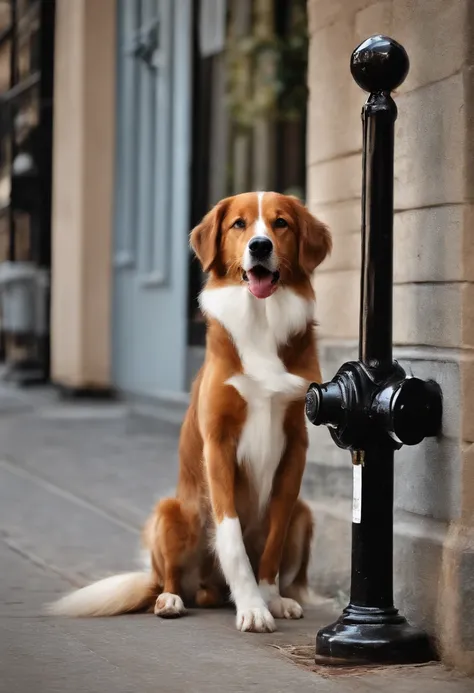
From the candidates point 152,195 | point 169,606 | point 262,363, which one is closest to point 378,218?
point 262,363

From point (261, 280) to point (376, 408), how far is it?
0.63 m

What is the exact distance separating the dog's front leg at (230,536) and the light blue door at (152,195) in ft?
20.1

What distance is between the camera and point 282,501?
4.23 metres

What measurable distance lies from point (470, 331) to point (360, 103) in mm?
1156

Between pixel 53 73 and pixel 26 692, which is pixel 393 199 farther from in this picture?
pixel 53 73

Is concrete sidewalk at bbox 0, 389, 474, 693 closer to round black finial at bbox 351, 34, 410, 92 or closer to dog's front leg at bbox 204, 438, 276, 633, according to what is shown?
dog's front leg at bbox 204, 438, 276, 633

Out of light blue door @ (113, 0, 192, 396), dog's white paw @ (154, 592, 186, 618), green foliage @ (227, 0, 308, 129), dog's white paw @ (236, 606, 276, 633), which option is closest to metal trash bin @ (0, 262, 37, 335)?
light blue door @ (113, 0, 192, 396)

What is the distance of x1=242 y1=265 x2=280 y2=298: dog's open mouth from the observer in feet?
13.4

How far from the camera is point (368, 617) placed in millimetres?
3693

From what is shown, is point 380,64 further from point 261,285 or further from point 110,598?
point 110,598

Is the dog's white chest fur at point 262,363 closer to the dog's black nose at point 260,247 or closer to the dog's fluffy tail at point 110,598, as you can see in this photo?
the dog's black nose at point 260,247

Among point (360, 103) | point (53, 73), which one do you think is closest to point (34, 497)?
point (360, 103)

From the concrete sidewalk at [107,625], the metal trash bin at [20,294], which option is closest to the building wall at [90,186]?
the metal trash bin at [20,294]

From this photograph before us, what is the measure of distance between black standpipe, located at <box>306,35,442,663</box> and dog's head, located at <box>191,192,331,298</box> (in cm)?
43
